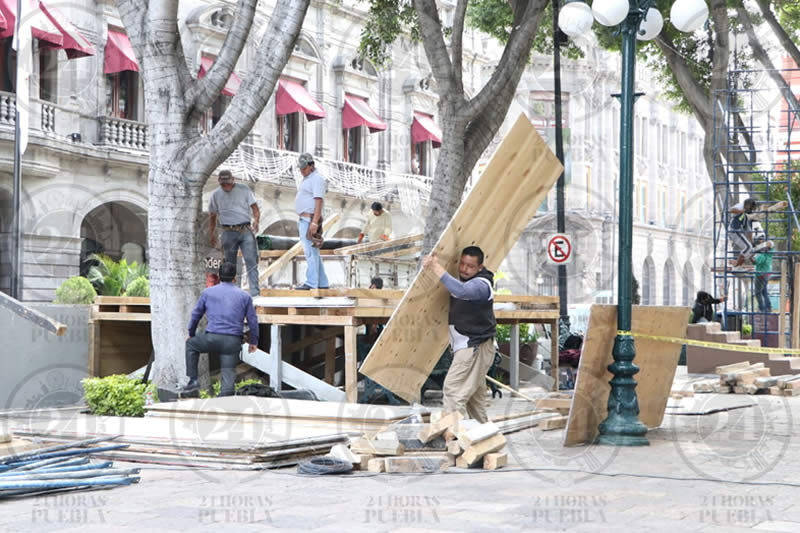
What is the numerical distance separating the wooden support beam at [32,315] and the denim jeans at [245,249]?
6.96ft

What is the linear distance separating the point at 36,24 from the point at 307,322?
46.9ft

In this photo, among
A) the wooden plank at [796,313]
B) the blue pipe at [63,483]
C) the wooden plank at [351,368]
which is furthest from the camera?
the wooden plank at [796,313]

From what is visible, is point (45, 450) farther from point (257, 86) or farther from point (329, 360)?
point (329, 360)

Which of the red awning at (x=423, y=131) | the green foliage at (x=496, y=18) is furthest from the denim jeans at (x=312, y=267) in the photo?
the red awning at (x=423, y=131)

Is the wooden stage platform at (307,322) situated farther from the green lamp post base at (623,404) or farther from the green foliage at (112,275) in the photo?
the green foliage at (112,275)

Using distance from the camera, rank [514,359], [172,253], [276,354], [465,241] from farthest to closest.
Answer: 1. [514,359]
2. [276,354]
3. [172,253]
4. [465,241]

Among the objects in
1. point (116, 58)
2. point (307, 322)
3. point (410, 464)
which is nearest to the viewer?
point (410, 464)

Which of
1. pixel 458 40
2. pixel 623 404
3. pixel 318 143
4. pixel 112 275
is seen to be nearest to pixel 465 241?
pixel 623 404

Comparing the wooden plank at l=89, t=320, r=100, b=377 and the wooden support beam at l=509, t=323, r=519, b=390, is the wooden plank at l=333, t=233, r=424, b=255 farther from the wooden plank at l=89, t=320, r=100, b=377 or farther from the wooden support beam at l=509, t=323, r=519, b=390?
the wooden plank at l=89, t=320, r=100, b=377

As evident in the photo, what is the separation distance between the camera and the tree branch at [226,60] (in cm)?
1151

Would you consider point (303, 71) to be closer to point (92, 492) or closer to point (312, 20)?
point (312, 20)

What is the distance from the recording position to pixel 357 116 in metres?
35.8

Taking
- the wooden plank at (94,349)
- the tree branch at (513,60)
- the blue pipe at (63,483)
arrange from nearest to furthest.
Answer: the blue pipe at (63,483) → the wooden plank at (94,349) → the tree branch at (513,60)

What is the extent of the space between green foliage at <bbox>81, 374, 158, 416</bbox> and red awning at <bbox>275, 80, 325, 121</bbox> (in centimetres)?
2221
